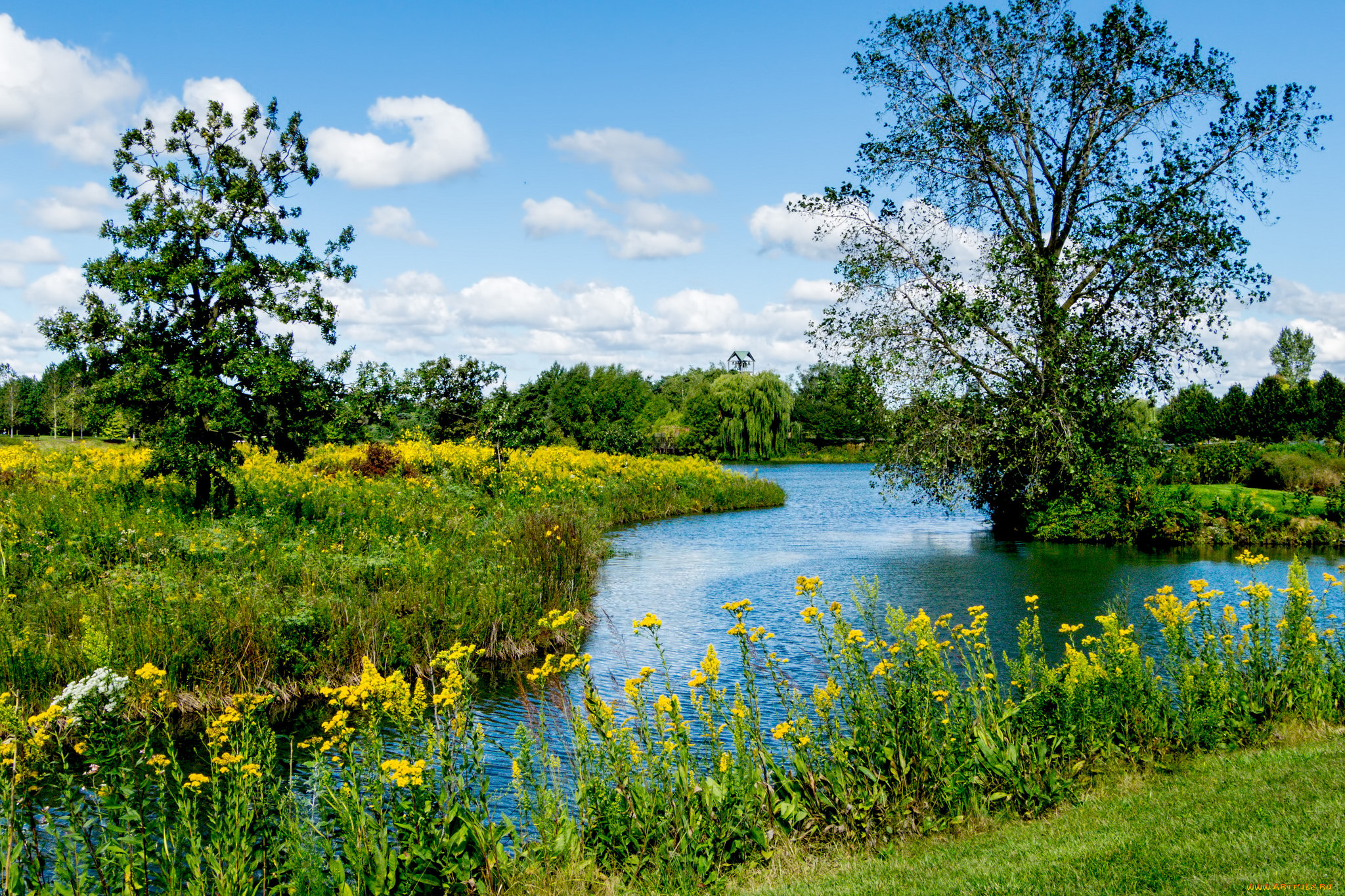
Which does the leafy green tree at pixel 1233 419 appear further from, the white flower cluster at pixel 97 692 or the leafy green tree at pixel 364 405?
the white flower cluster at pixel 97 692

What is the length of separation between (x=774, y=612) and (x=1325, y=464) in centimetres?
2007

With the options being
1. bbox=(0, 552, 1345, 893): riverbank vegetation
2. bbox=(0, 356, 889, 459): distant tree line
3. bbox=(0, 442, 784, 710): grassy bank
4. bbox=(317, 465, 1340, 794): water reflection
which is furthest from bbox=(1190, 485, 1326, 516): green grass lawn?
bbox=(0, 552, 1345, 893): riverbank vegetation

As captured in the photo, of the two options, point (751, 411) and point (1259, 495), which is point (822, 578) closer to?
point (1259, 495)

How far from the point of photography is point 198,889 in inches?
158

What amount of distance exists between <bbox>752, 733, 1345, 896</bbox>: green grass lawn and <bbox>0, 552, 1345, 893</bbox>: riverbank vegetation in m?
0.27

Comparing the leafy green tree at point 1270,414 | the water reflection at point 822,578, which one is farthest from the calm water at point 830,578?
the leafy green tree at point 1270,414

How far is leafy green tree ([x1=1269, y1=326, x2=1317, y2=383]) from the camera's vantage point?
86188 mm

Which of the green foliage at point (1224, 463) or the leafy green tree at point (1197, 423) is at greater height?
the leafy green tree at point (1197, 423)

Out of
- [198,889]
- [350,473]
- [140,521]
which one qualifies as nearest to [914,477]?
[350,473]

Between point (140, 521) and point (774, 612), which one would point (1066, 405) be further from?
point (140, 521)

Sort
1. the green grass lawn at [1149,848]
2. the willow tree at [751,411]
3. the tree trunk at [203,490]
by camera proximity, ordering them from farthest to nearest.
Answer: the willow tree at [751,411]
the tree trunk at [203,490]
the green grass lawn at [1149,848]

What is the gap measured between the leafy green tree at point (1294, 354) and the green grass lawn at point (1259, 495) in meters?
75.0

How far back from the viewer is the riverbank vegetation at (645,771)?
434 centimetres

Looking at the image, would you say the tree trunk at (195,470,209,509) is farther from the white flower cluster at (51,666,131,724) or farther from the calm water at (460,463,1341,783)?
the white flower cluster at (51,666,131,724)
